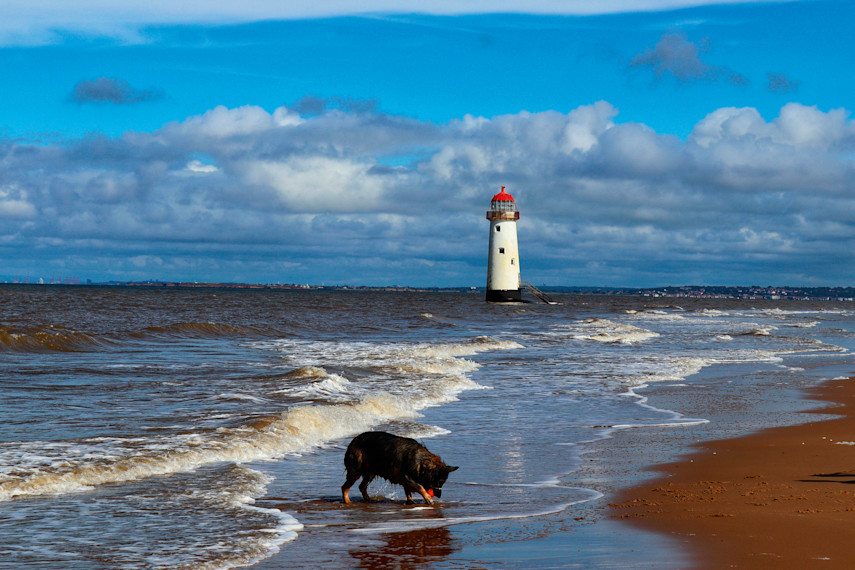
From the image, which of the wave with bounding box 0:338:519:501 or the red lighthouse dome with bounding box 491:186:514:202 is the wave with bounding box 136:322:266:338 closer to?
the wave with bounding box 0:338:519:501

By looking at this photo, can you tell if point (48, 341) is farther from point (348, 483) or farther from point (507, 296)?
point (507, 296)

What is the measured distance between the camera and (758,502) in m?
7.91

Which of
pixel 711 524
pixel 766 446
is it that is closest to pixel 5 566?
pixel 711 524

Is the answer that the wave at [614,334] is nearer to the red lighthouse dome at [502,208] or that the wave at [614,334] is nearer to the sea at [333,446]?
the sea at [333,446]

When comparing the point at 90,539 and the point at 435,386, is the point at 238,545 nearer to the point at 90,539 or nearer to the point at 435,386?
the point at 90,539

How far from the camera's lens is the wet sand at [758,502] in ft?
20.4

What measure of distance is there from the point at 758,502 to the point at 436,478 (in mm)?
3034

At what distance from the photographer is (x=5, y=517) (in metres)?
7.53

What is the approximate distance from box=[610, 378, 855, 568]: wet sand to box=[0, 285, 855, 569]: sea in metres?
0.36

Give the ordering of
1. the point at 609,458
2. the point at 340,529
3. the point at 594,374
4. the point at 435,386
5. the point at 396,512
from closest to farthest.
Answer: the point at 340,529 < the point at 396,512 < the point at 609,458 < the point at 435,386 < the point at 594,374

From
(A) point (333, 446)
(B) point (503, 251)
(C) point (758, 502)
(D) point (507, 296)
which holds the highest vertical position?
(B) point (503, 251)

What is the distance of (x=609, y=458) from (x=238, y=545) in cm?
Answer: 567

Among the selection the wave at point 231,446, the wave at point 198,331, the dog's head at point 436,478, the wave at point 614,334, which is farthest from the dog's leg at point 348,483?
the wave at point 614,334

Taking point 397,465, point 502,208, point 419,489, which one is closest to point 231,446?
point 397,465
